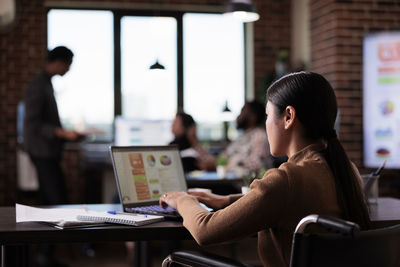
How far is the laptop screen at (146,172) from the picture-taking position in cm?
207

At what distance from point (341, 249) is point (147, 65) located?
5.42 m

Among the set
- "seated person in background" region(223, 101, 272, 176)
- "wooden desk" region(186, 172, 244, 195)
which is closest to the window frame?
"seated person in background" region(223, 101, 272, 176)

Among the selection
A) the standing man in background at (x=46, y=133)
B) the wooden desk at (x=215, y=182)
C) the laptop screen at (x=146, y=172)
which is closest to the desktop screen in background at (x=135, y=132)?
the standing man in background at (x=46, y=133)

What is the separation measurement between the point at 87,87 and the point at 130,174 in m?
4.46

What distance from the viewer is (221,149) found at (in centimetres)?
628

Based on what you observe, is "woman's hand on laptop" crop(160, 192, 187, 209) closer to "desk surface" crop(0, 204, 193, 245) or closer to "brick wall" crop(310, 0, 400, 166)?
"desk surface" crop(0, 204, 193, 245)

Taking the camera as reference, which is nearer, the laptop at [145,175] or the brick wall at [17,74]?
the laptop at [145,175]

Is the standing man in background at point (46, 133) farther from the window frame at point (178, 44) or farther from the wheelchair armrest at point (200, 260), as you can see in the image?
the wheelchair armrest at point (200, 260)

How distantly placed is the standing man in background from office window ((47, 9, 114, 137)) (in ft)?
7.37

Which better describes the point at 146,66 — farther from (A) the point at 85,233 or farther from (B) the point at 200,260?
(B) the point at 200,260

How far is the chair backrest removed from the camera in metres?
1.22

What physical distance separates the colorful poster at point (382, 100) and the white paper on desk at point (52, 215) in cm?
336

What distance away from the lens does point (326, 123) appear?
4.79 feet

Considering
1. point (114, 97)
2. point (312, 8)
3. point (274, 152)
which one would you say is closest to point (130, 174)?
point (274, 152)
